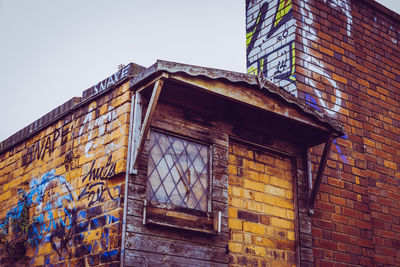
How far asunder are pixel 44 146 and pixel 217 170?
8.57 feet

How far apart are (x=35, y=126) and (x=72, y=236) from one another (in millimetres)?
2207

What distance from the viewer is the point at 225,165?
6.30 metres

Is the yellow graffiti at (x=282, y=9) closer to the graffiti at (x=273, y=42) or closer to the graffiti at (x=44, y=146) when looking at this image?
the graffiti at (x=273, y=42)

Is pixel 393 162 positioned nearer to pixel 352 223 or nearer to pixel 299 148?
pixel 352 223

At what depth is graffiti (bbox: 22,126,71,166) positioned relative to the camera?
22.3 feet

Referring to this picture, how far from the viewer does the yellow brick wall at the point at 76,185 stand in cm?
553

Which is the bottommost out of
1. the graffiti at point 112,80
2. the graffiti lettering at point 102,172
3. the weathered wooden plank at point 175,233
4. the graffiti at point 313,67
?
the weathered wooden plank at point 175,233

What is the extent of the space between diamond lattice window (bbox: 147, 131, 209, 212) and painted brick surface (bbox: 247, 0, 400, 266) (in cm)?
202

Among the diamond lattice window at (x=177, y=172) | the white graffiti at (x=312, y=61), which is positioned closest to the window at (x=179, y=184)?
the diamond lattice window at (x=177, y=172)

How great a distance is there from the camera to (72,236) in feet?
19.5

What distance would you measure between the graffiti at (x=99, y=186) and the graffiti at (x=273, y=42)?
11.4 ft

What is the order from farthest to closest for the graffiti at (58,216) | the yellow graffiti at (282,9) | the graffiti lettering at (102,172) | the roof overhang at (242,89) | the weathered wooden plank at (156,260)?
the yellow graffiti at (282,9)
the graffiti at (58,216)
the graffiti lettering at (102,172)
the roof overhang at (242,89)
the weathered wooden plank at (156,260)

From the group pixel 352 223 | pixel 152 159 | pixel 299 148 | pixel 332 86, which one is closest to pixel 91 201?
pixel 152 159

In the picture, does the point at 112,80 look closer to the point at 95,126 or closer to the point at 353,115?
the point at 95,126
